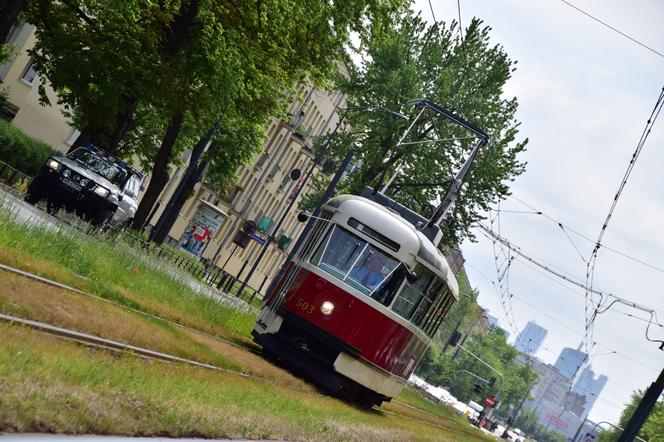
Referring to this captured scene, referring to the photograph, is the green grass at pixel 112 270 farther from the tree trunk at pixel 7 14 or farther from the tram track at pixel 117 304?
the tree trunk at pixel 7 14

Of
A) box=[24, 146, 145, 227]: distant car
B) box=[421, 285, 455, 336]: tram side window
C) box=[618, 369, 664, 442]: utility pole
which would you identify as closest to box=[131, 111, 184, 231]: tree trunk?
box=[24, 146, 145, 227]: distant car

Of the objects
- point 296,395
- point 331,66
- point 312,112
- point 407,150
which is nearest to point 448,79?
point 407,150

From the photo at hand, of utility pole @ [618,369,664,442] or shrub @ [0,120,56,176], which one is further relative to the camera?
shrub @ [0,120,56,176]

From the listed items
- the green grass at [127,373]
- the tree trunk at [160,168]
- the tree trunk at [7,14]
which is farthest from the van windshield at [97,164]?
the tree trunk at [7,14]

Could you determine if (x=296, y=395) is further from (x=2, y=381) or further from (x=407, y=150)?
(x=407, y=150)

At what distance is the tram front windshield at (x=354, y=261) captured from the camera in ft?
67.5

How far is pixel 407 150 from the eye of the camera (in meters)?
45.0

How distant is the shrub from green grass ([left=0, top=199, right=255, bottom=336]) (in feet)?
51.6

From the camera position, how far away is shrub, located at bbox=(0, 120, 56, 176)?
40.0 meters

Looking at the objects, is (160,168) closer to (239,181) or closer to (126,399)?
(126,399)

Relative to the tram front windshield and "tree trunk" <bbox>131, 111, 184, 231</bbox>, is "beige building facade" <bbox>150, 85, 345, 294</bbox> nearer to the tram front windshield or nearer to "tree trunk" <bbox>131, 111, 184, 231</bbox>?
"tree trunk" <bbox>131, 111, 184, 231</bbox>

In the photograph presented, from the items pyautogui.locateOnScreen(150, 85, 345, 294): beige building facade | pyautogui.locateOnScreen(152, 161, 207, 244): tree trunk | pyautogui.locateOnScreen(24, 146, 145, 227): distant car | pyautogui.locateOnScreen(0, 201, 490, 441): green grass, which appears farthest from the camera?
pyautogui.locateOnScreen(150, 85, 345, 294): beige building facade

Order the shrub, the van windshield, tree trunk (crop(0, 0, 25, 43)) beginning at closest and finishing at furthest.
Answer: tree trunk (crop(0, 0, 25, 43))
the van windshield
the shrub

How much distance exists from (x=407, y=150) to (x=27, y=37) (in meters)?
18.9
